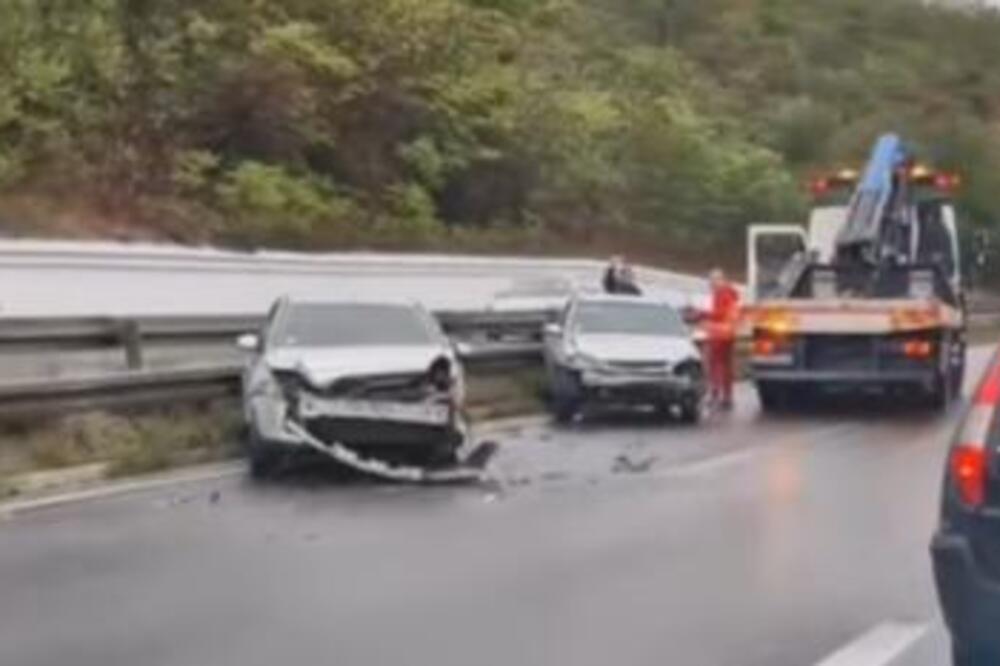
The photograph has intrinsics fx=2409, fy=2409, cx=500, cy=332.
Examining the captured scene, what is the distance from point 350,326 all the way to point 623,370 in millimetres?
6669

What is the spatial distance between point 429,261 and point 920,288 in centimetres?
1122

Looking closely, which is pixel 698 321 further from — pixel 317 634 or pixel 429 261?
pixel 317 634

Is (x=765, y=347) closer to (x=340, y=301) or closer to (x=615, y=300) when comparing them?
(x=615, y=300)

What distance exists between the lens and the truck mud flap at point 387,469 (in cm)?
1803

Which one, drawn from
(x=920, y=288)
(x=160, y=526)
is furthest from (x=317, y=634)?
(x=920, y=288)

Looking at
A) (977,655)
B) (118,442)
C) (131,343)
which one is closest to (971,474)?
(977,655)

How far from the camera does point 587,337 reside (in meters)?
26.6

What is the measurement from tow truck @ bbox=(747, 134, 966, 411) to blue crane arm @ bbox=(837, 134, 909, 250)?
18 millimetres

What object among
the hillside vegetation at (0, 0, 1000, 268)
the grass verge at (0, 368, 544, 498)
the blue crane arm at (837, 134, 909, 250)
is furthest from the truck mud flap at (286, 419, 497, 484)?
the hillside vegetation at (0, 0, 1000, 268)

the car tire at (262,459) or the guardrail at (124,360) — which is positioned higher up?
the guardrail at (124,360)

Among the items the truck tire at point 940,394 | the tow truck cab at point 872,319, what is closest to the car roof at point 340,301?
the tow truck cab at point 872,319

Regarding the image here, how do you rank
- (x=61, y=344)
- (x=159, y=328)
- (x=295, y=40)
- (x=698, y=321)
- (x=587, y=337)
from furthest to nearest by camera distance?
(x=295, y=40) → (x=698, y=321) → (x=587, y=337) → (x=159, y=328) → (x=61, y=344)

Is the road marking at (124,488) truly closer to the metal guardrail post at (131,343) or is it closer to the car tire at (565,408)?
the metal guardrail post at (131,343)

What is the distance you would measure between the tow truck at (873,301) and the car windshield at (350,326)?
347 inches
